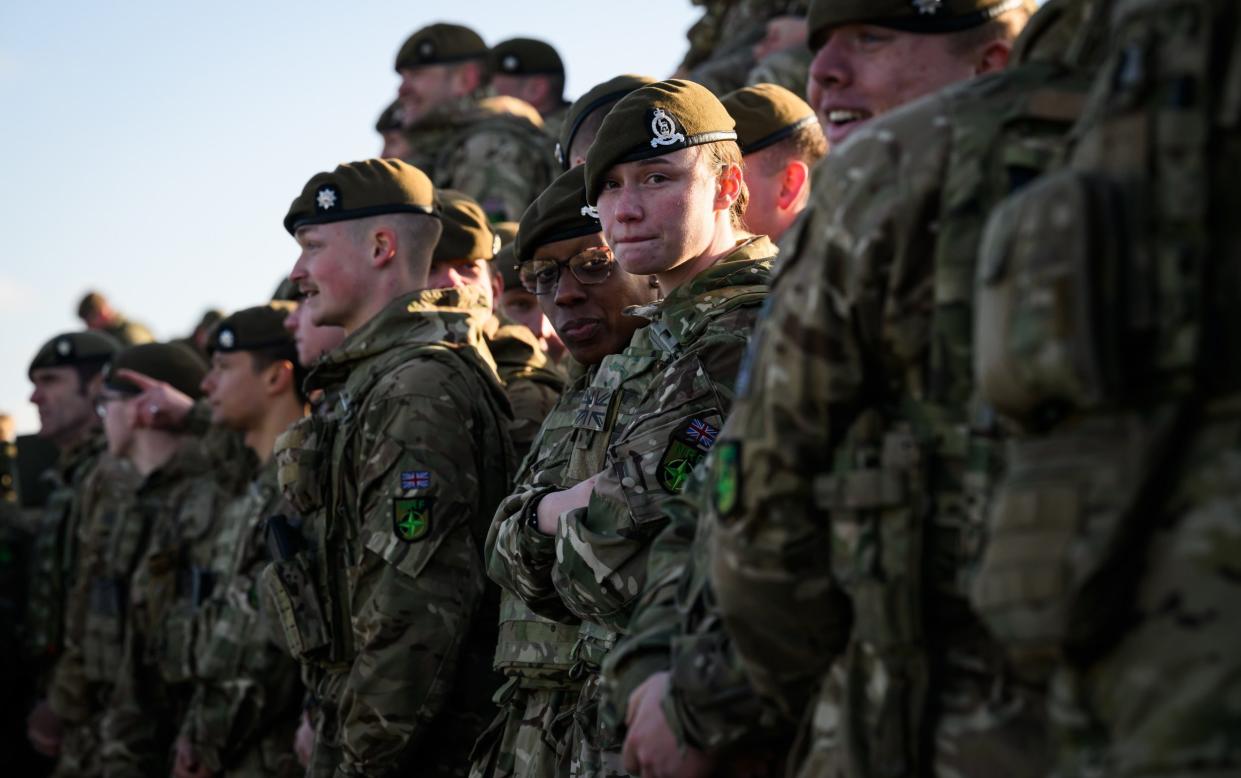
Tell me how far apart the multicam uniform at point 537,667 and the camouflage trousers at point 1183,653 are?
252 centimetres

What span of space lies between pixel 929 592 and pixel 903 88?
1.20 meters

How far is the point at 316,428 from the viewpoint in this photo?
241 inches

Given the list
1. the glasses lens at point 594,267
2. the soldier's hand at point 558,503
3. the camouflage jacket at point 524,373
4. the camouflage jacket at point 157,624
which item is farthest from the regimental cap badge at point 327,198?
the camouflage jacket at point 157,624

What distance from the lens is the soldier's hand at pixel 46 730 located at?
35.3 feet

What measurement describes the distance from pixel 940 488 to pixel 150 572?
735 centimetres

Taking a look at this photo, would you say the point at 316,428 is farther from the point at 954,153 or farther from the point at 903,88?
the point at 954,153

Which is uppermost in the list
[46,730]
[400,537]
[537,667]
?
[400,537]

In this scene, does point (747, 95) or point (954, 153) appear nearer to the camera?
point (954, 153)

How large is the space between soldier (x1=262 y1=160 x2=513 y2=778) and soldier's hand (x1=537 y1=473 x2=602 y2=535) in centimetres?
127

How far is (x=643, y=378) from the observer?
4.51 metres

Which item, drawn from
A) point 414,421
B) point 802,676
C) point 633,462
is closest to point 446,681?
point 414,421

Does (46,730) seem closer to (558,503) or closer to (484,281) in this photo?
(484,281)

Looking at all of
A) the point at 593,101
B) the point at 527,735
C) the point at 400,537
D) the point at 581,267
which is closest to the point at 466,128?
the point at 593,101

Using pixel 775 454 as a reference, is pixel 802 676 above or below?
below
